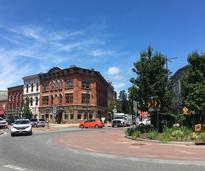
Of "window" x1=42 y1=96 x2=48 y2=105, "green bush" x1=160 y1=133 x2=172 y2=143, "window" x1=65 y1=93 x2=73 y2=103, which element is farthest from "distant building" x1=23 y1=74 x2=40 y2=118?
"green bush" x1=160 y1=133 x2=172 y2=143

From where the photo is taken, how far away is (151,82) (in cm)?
2695

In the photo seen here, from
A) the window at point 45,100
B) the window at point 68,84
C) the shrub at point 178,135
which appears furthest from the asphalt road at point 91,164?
the window at point 45,100

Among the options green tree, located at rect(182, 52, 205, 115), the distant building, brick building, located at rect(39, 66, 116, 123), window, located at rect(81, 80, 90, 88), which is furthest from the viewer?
the distant building

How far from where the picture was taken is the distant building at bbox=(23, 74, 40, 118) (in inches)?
3442

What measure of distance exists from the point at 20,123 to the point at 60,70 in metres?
50.0

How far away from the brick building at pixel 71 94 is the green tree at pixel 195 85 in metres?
49.5

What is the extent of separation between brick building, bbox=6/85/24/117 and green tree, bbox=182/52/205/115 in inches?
2826

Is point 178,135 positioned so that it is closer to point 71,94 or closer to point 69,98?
point 71,94

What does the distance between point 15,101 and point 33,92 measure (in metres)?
12.4

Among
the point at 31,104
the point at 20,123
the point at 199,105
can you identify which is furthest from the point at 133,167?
the point at 31,104

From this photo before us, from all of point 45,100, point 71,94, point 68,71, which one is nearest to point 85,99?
point 71,94

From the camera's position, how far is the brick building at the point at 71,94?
7675 centimetres

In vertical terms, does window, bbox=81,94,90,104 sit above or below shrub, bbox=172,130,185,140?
above

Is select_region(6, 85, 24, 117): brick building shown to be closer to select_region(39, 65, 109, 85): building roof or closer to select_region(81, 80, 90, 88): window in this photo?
select_region(39, 65, 109, 85): building roof
